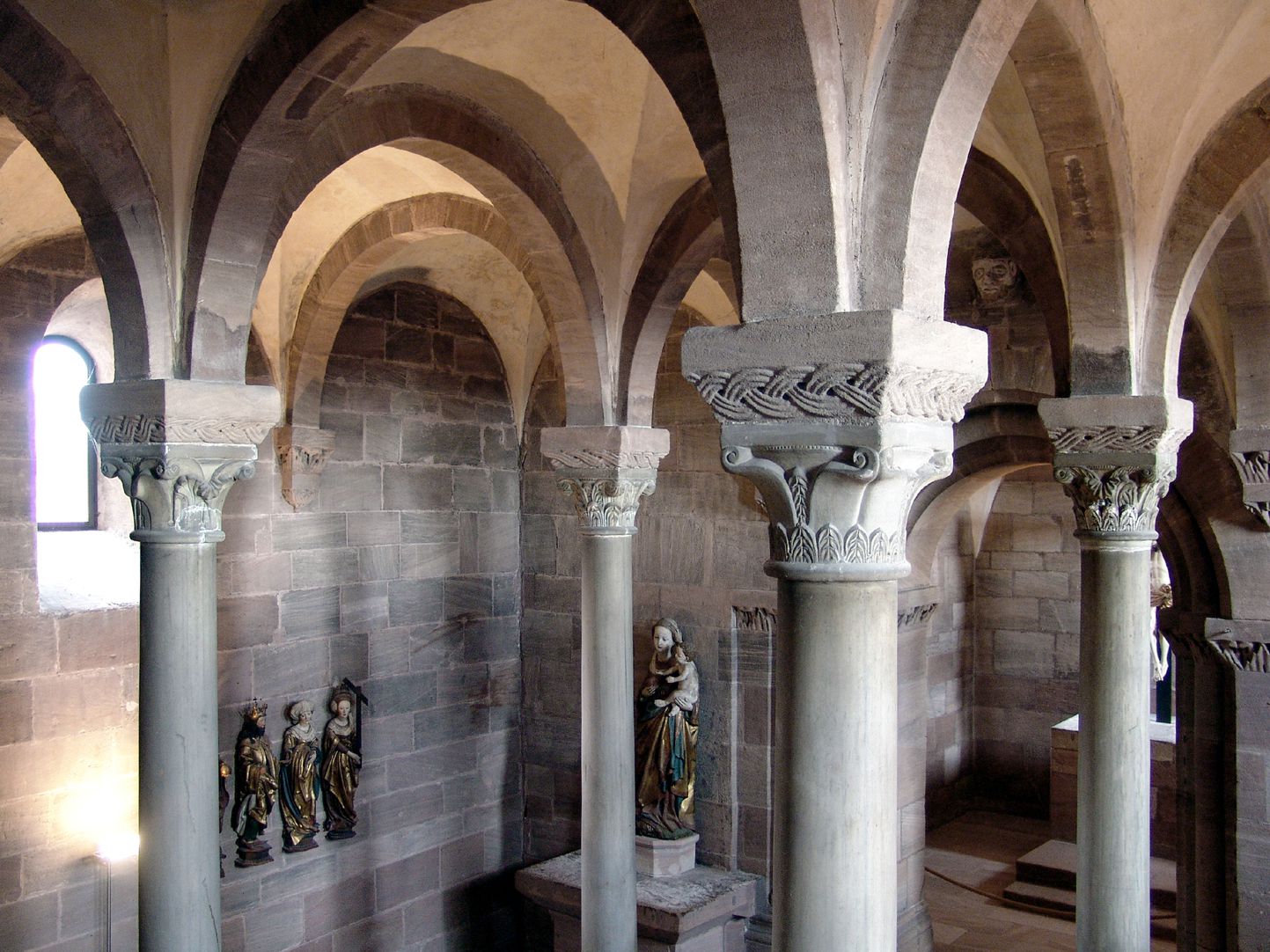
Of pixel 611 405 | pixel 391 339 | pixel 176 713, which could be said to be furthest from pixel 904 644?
pixel 176 713

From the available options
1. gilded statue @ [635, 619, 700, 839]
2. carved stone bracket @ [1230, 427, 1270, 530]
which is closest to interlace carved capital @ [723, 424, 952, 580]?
carved stone bracket @ [1230, 427, 1270, 530]

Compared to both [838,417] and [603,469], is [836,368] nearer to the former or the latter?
[838,417]

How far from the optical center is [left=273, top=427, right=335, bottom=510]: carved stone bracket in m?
A: 8.42

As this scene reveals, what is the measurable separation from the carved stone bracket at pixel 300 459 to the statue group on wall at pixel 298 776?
150 cm

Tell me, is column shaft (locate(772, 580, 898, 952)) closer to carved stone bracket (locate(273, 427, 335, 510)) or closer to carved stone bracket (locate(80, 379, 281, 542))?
carved stone bracket (locate(80, 379, 281, 542))

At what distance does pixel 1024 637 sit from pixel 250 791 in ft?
27.0

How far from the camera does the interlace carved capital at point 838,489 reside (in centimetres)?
274

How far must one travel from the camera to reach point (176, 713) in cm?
468

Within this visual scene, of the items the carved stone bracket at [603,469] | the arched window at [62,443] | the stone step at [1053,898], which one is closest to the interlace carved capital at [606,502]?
the carved stone bracket at [603,469]

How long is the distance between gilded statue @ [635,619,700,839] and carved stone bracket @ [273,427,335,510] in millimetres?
2899

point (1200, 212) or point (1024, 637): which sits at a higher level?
point (1200, 212)

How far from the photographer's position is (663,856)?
27.8 feet

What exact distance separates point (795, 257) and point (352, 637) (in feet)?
22.8

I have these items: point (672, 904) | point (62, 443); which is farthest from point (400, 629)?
point (672, 904)
